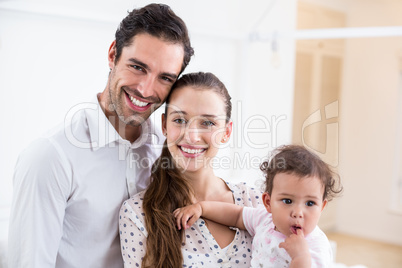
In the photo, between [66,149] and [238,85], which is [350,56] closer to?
[238,85]

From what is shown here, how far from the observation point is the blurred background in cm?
176

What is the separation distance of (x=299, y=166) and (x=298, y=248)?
0.64 ft

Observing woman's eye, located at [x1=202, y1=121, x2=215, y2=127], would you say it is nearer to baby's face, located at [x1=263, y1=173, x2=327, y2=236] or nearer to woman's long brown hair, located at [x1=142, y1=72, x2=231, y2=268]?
woman's long brown hair, located at [x1=142, y1=72, x2=231, y2=268]

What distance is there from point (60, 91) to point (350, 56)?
3709 millimetres

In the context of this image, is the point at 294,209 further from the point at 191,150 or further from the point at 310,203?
the point at 191,150

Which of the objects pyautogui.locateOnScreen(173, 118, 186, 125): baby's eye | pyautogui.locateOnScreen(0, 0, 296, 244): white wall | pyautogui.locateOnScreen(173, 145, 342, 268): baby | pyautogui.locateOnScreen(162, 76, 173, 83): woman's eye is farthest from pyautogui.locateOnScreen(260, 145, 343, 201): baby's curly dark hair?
pyautogui.locateOnScreen(0, 0, 296, 244): white wall

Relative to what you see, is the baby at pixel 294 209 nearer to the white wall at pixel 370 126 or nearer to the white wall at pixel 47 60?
the white wall at pixel 47 60

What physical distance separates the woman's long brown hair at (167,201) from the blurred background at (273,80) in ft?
0.82

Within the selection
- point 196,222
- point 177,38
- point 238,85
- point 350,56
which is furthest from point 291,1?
point 196,222

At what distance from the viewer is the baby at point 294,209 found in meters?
1.10

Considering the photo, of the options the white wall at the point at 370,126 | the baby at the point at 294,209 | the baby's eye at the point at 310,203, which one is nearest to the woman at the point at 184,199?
the baby at the point at 294,209

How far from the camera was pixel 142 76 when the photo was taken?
1303 millimetres

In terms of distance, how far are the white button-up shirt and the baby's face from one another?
463 millimetres

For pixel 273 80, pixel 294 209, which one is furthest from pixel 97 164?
pixel 273 80
